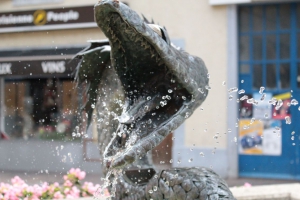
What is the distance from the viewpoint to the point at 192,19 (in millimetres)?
8930

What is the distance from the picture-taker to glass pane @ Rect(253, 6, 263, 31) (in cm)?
884

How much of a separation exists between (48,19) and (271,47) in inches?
168

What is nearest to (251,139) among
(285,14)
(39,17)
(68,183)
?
(285,14)

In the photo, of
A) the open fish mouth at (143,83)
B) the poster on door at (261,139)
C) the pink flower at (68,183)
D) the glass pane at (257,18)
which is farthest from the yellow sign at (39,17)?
the open fish mouth at (143,83)

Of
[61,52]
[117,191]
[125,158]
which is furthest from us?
[61,52]

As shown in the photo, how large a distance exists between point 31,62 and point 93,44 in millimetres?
7161

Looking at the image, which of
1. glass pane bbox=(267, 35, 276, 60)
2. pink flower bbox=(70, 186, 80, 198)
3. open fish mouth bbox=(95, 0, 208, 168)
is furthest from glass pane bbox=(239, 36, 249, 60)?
open fish mouth bbox=(95, 0, 208, 168)

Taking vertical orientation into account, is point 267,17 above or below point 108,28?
above

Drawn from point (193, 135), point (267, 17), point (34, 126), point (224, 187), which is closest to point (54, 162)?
point (34, 126)

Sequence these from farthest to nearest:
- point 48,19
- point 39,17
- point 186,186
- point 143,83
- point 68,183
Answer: point 39,17 < point 48,19 < point 68,183 < point 143,83 < point 186,186

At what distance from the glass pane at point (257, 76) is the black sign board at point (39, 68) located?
325 centimetres

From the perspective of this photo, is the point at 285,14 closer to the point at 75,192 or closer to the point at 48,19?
the point at 48,19

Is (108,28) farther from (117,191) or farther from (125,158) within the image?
(117,191)

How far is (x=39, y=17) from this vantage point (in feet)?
32.9
